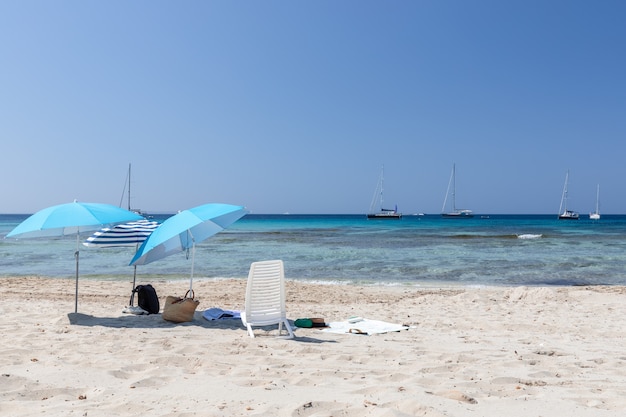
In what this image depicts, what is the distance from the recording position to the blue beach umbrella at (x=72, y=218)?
22.0 feet

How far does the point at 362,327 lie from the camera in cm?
701

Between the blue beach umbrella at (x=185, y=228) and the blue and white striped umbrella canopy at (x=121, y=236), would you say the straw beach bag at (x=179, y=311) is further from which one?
the blue and white striped umbrella canopy at (x=121, y=236)

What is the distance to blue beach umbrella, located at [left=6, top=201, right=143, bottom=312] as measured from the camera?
671 cm

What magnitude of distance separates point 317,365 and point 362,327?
2258 mm

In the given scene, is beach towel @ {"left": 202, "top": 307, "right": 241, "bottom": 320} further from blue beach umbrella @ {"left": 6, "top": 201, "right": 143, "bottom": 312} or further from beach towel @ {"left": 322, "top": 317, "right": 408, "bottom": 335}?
blue beach umbrella @ {"left": 6, "top": 201, "right": 143, "bottom": 312}

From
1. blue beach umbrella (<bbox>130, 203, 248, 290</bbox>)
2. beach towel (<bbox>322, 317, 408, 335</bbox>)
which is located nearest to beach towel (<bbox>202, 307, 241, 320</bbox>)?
blue beach umbrella (<bbox>130, 203, 248, 290</bbox>)

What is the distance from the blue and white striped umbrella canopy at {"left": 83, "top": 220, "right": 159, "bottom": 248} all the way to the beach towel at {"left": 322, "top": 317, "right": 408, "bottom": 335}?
11.1 feet

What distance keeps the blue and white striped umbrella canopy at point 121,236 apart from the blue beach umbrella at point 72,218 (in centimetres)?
30

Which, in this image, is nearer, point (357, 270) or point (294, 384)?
point (294, 384)

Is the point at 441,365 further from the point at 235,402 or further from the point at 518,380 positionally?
the point at 235,402

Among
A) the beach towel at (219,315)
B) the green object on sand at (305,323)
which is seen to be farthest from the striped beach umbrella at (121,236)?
the green object on sand at (305,323)

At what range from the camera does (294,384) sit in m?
4.18

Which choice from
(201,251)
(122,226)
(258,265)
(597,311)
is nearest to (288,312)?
(258,265)

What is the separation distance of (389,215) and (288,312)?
8076 cm
